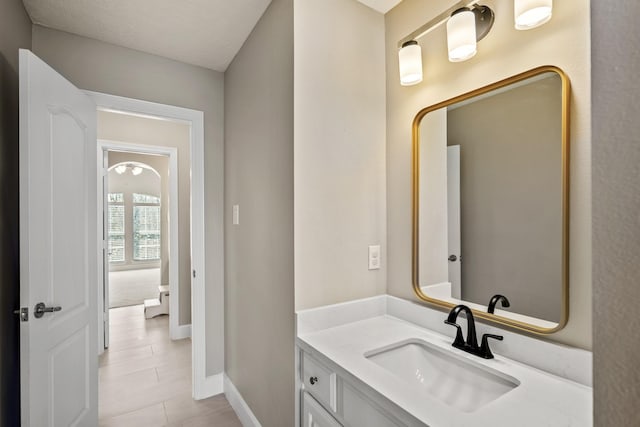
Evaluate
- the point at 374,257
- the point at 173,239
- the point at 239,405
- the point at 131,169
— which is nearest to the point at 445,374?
the point at 374,257

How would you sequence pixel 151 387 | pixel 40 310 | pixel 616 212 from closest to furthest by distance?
pixel 616 212, pixel 40 310, pixel 151 387

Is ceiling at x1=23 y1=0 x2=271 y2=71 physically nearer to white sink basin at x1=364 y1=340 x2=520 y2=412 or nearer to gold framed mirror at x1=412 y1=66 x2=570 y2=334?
gold framed mirror at x1=412 y1=66 x2=570 y2=334

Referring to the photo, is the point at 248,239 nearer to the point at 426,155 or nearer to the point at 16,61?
the point at 426,155

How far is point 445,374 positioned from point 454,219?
65 centimetres

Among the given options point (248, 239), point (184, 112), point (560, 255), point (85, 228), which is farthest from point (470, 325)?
point (184, 112)

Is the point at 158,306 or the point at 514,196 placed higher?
the point at 514,196

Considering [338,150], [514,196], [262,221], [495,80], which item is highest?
[495,80]

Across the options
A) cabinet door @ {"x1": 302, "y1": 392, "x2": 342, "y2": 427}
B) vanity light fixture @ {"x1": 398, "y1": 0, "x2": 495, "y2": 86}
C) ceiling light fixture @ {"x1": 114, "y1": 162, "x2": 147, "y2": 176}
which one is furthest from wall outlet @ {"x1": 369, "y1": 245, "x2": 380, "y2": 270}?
ceiling light fixture @ {"x1": 114, "y1": 162, "x2": 147, "y2": 176}

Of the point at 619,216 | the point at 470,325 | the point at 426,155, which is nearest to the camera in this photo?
the point at 619,216

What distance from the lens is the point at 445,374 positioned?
4.11ft

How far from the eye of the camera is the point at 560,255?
1.08m

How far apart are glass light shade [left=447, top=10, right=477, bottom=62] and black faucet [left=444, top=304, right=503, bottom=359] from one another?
0.98 metres

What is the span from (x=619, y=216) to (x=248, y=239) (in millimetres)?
1882

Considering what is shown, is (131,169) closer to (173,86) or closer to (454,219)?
(173,86)
